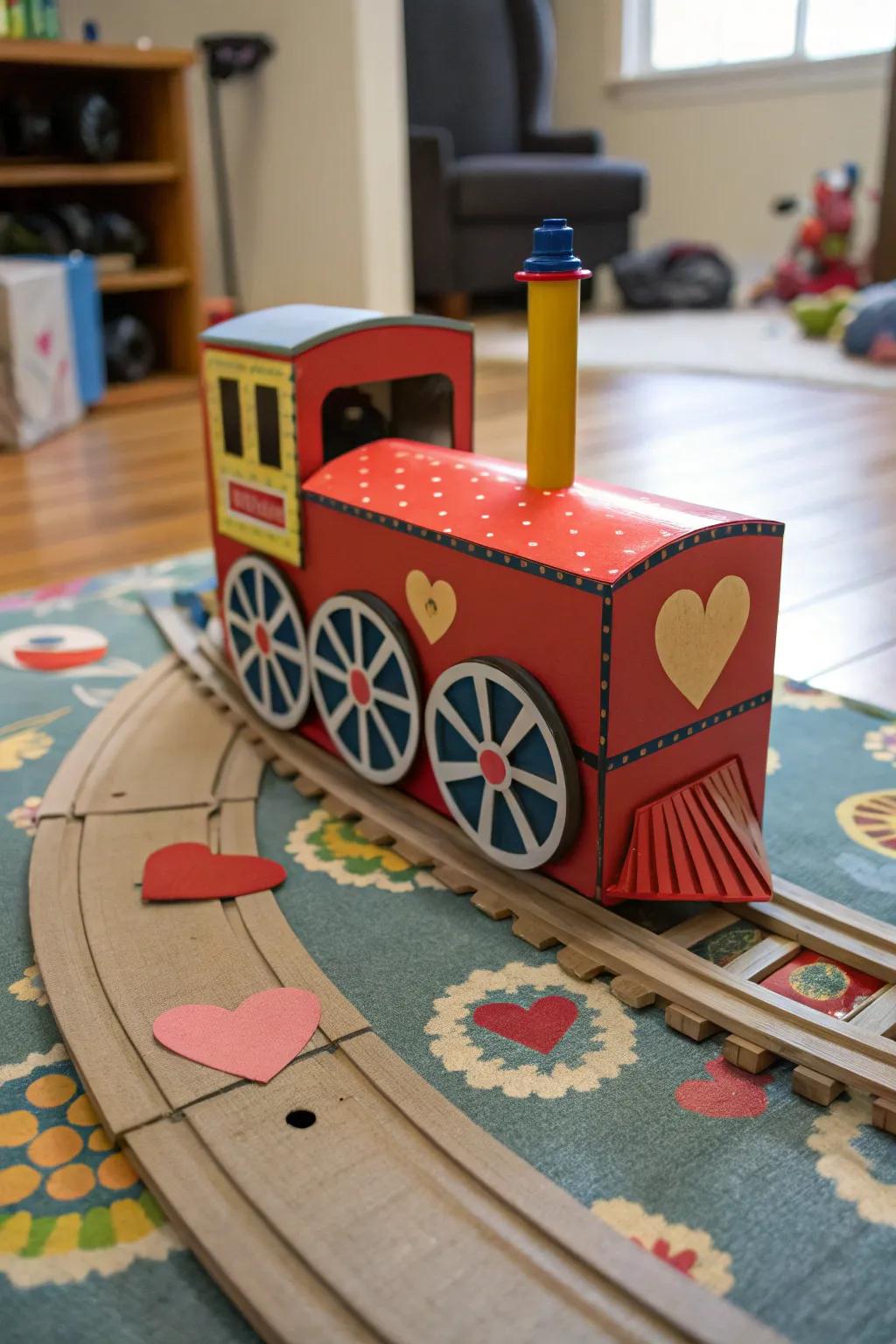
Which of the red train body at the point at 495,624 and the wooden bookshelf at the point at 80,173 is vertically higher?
the wooden bookshelf at the point at 80,173

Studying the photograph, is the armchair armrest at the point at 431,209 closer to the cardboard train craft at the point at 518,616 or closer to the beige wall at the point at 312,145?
→ the beige wall at the point at 312,145


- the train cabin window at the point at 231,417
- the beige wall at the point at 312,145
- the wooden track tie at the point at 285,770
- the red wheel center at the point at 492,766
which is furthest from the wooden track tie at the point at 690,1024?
the beige wall at the point at 312,145

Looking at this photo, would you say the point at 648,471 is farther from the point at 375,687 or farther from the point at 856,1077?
the point at 856,1077

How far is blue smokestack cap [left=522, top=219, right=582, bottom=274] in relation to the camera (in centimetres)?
93

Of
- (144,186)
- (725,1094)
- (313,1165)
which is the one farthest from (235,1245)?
(144,186)

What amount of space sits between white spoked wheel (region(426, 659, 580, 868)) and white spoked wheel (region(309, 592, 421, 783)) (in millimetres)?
47

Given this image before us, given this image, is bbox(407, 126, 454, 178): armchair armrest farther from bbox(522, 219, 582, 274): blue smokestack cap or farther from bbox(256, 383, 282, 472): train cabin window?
bbox(522, 219, 582, 274): blue smokestack cap

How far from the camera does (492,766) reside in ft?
3.13

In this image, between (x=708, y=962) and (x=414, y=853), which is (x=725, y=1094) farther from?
(x=414, y=853)

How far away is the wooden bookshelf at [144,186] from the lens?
2.87m

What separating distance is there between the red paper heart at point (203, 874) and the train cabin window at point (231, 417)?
0.43 m

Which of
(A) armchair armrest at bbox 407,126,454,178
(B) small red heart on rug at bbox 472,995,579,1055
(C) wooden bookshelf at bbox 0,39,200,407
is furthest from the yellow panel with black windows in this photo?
(A) armchair armrest at bbox 407,126,454,178

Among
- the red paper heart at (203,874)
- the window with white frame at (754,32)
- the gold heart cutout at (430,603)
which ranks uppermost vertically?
the window with white frame at (754,32)

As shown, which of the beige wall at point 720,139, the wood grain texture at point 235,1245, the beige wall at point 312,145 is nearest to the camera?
the wood grain texture at point 235,1245
